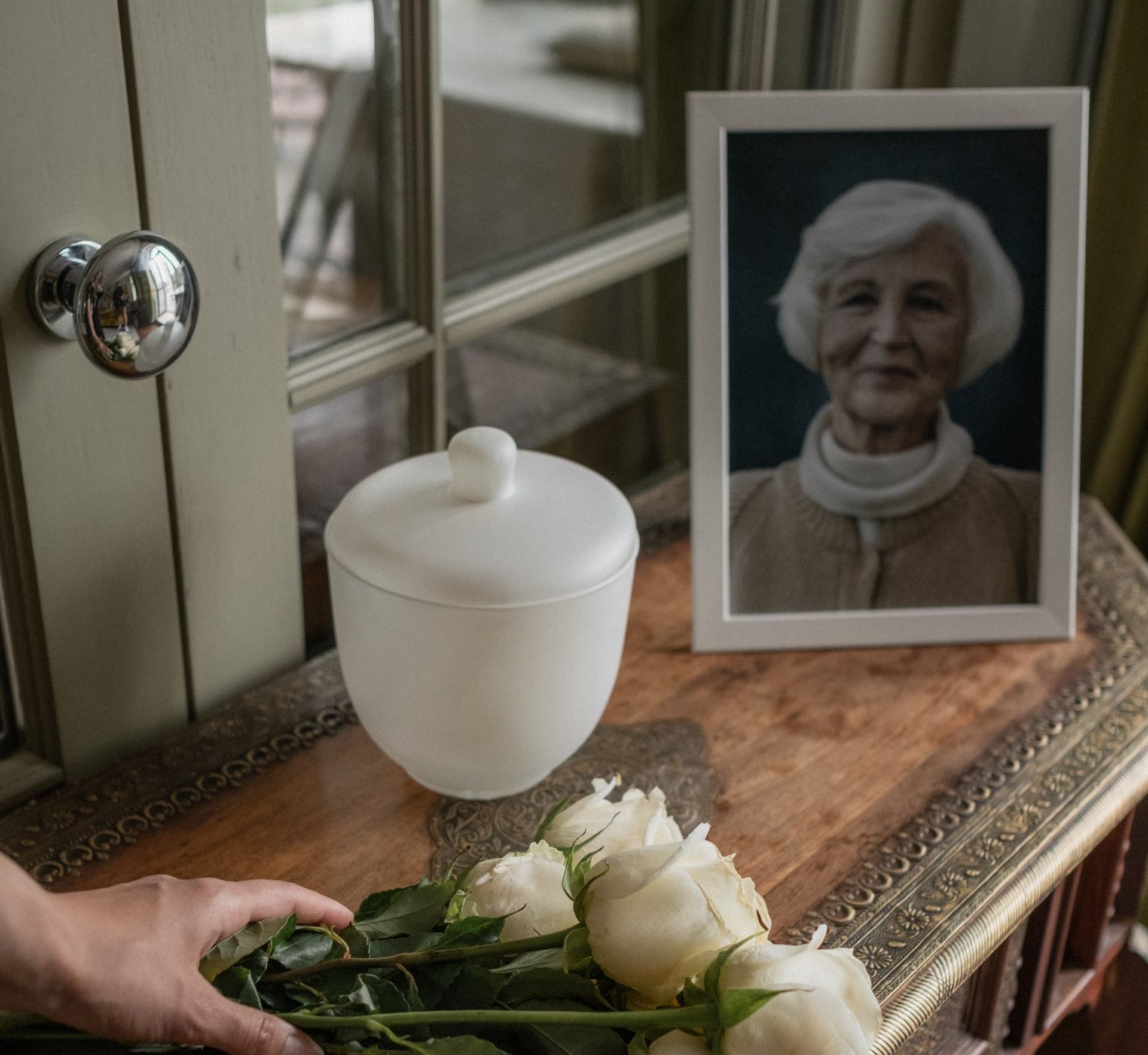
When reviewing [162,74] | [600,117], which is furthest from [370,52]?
[600,117]

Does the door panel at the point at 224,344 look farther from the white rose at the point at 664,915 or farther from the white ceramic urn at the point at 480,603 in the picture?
the white rose at the point at 664,915

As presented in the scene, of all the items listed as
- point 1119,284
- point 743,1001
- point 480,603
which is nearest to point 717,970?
point 743,1001

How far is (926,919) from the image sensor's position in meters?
0.74

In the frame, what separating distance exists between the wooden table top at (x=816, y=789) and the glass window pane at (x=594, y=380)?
0.75ft

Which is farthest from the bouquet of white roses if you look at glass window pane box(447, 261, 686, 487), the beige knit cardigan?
glass window pane box(447, 261, 686, 487)

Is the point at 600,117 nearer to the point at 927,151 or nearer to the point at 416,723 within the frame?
the point at 927,151

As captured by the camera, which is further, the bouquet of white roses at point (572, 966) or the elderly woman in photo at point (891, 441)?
the elderly woman in photo at point (891, 441)

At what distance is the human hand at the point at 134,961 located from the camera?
47cm

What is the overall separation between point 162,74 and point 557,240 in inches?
17.9

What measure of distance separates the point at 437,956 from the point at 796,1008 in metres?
0.16

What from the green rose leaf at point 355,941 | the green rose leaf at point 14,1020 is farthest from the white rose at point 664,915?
the green rose leaf at point 14,1020

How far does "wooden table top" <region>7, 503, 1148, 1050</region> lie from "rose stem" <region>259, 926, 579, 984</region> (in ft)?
0.53

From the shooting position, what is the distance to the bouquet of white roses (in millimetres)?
521

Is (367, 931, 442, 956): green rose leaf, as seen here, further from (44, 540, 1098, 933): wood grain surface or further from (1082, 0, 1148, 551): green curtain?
(1082, 0, 1148, 551): green curtain
